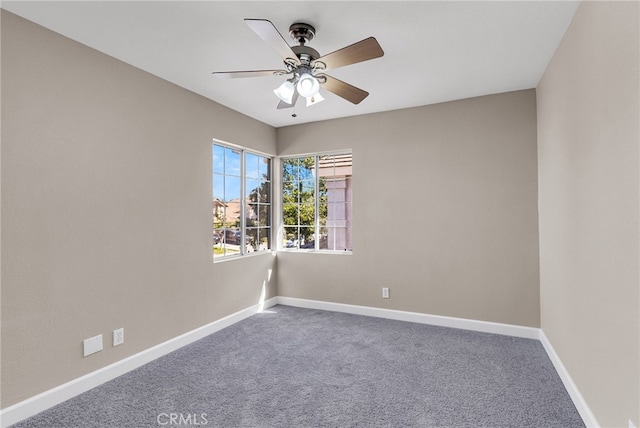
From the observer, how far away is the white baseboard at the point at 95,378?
2.05 meters

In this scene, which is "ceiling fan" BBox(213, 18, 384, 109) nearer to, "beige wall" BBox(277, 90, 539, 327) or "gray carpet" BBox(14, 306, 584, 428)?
"beige wall" BBox(277, 90, 539, 327)

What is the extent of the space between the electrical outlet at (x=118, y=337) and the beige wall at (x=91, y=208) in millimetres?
45

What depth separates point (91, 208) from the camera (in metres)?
2.50

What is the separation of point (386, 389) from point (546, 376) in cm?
125

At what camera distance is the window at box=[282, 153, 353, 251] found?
4.44 metres

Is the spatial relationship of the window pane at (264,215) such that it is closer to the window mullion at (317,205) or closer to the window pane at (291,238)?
the window pane at (291,238)

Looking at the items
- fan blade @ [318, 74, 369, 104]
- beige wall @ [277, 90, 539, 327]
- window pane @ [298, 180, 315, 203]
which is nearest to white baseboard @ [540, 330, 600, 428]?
beige wall @ [277, 90, 539, 327]

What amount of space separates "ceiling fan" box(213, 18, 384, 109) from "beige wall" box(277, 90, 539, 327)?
1.65 m

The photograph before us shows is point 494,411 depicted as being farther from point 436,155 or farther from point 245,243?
point 245,243

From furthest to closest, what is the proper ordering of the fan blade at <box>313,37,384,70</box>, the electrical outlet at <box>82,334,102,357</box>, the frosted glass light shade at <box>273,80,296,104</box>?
the electrical outlet at <box>82,334,102,357</box> → the frosted glass light shade at <box>273,80,296,104</box> → the fan blade at <box>313,37,384,70</box>

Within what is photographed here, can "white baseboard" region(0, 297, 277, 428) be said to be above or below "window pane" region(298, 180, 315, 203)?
below

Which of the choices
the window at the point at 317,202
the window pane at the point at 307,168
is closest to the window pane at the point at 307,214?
the window at the point at 317,202

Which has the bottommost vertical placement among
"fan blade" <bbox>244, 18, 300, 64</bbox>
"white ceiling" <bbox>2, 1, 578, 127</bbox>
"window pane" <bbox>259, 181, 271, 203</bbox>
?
"window pane" <bbox>259, 181, 271, 203</bbox>

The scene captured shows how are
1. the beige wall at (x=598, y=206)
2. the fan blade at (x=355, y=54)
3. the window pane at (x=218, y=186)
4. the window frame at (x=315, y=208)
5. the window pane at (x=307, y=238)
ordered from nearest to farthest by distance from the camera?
the beige wall at (x=598, y=206) < the fan blade at (x=355, y=54) < the window pane at (x=218, y=186) < the window frame at (x=315, y=208) < the window pane at (x=307, y=238)
